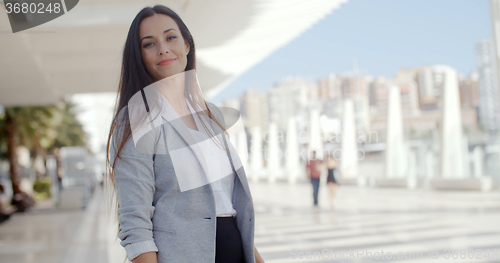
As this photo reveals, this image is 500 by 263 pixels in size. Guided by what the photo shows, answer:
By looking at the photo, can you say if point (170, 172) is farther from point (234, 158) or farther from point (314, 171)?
point (314, 171)

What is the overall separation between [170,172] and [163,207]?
10cm

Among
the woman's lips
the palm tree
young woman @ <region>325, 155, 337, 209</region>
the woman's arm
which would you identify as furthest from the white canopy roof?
the woman's arm

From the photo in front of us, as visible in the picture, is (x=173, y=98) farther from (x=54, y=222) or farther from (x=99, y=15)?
(x=54, y=222)

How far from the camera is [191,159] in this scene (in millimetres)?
1388

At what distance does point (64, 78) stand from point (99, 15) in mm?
5414

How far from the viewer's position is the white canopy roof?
257 inches

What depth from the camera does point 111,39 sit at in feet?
25.2

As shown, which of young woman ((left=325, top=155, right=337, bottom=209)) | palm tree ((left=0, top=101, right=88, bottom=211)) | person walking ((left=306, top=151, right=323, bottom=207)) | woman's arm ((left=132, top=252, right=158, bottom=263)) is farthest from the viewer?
palm tree ((left=0, top=101, right=88, bottom=211))

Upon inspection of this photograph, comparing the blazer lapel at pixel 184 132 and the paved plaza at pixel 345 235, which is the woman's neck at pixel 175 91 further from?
the paved plaza at pixel 345 235

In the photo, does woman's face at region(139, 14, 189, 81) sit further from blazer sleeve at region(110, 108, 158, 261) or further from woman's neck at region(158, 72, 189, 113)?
blazer sleeve at region(110, 108, 158, 261)

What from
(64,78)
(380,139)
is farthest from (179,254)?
(380,139)

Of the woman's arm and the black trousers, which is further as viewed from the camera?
the black trousers

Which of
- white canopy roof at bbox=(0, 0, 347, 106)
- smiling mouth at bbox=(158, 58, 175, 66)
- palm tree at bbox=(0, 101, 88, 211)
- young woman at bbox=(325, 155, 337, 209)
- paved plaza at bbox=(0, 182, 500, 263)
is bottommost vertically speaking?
paved plaza at bbox=(0, 182, 500, 263)

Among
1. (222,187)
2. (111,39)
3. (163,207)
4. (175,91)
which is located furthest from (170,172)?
(111,39)
